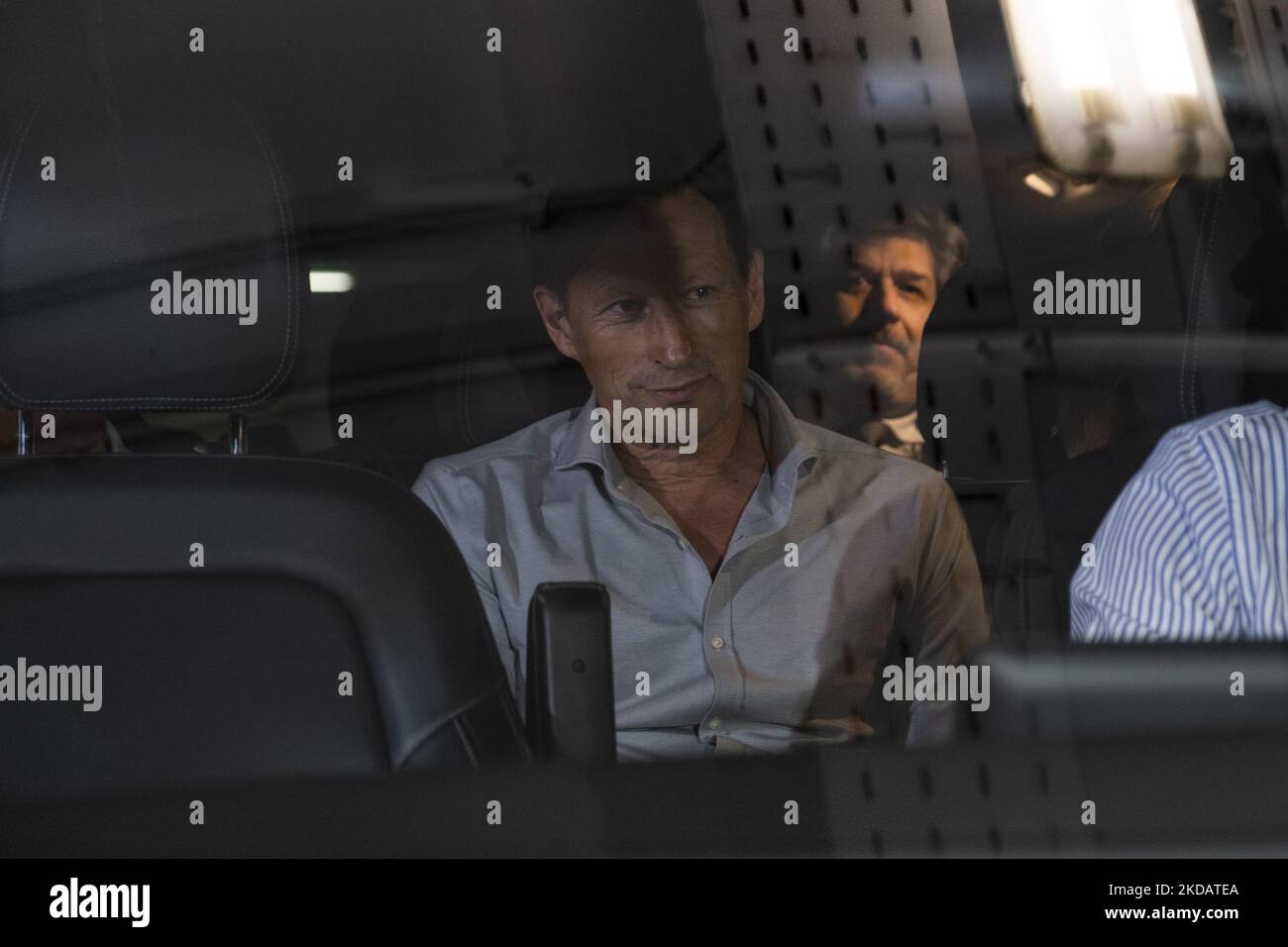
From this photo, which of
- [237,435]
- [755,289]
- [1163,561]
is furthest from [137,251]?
[1163,561]

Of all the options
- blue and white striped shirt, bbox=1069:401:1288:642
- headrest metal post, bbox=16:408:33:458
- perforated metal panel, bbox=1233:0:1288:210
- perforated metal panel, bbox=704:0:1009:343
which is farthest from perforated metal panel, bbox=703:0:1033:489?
headrest metal post, bbox=16:408:33:458

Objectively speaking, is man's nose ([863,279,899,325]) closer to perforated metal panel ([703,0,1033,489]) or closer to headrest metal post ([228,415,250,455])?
perforated metal panel ([703,0,1033,489])

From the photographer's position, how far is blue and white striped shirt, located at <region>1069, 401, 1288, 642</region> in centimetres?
105

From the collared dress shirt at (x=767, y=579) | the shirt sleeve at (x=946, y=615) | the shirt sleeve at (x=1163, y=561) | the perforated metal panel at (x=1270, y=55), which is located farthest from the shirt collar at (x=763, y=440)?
the perforated metal panel at (x=1270, y=55)

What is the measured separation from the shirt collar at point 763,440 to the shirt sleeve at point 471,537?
0.28 ft

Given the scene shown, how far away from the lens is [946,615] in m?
1.07

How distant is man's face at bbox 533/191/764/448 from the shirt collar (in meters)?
0.01

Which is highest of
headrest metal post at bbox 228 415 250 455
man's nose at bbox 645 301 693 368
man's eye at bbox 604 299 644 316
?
man's eye at bbox 604 299 644 316

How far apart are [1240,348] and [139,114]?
879mm

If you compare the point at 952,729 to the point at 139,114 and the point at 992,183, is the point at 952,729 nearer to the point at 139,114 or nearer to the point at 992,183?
the point at 992,183

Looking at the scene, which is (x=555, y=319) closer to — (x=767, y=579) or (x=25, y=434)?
(x=767, y=579)

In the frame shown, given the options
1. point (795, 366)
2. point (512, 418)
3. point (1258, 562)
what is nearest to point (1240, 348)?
point (1258, 562)

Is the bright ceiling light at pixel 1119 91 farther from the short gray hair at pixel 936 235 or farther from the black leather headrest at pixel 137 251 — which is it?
the black leather headrest at pixel 137 251
